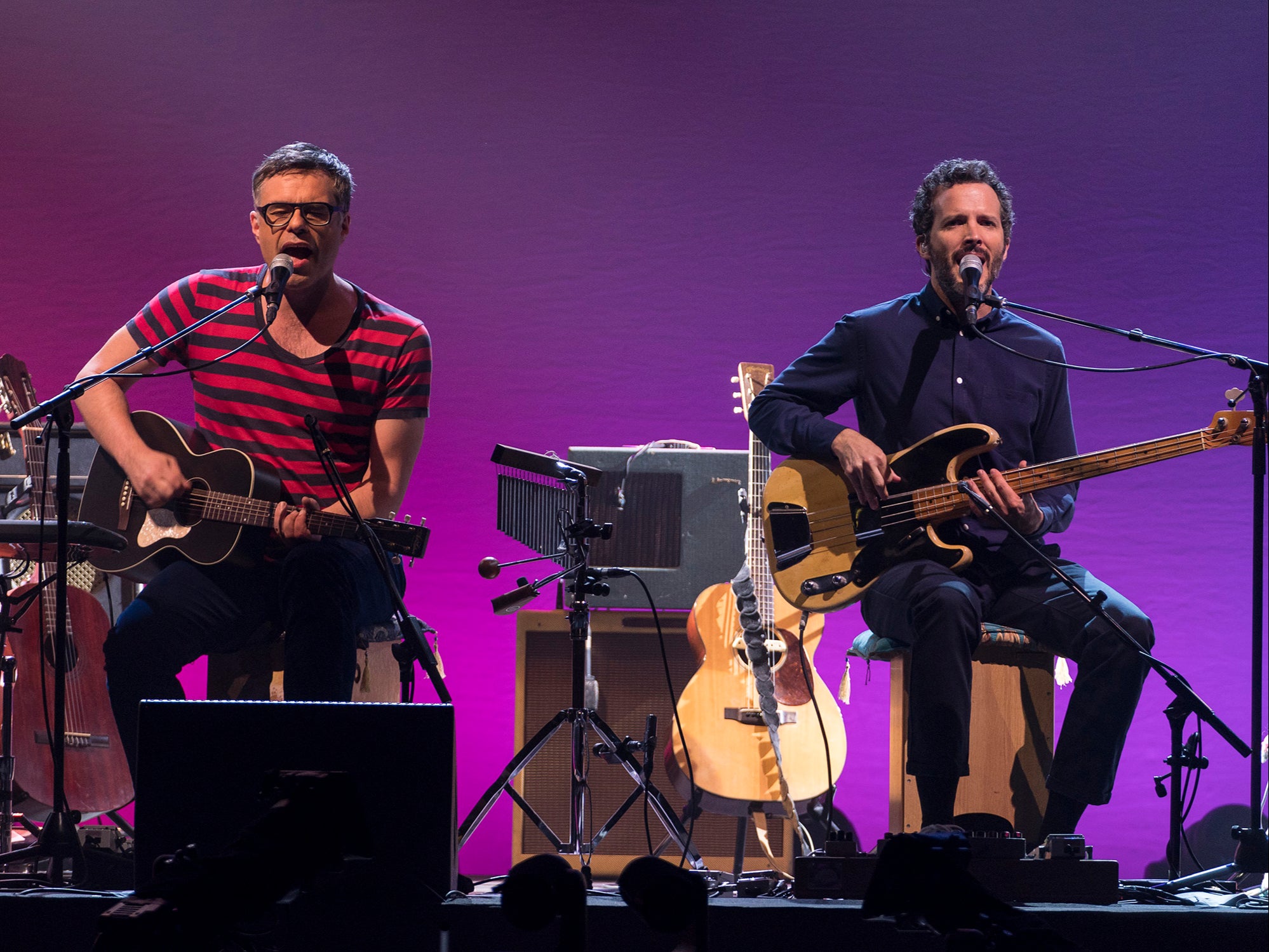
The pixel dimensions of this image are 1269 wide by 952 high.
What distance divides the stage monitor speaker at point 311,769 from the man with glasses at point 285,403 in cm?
81

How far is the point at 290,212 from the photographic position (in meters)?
3.23

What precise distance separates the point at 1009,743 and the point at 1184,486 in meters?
1.78

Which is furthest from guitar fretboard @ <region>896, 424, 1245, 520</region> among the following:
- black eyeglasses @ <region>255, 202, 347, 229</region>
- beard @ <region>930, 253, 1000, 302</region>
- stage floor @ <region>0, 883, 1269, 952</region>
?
black eyeglasses @ <region>255, 202, 347, 229</region>

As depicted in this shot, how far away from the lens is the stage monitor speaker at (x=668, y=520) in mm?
3941

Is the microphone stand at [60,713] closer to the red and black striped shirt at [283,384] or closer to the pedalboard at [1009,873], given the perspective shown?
the red and black striped shirt at [283,384]

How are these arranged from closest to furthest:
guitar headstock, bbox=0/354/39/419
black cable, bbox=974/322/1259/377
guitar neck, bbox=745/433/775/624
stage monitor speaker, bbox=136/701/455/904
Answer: stage monitor speaker, bbox=136/701/455/904 → black cable, bbox=974/322/1259/377 → guitar headstock, bbox=0/354/39/419 → guitar neck, bbox=745/433/775/624

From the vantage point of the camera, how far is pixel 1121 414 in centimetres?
465

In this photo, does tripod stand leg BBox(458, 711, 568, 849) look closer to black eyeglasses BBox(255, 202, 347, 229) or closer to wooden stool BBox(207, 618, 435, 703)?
wooden stool BBox(207, 618, 435, 703)

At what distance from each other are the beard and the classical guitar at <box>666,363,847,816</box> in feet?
2.41

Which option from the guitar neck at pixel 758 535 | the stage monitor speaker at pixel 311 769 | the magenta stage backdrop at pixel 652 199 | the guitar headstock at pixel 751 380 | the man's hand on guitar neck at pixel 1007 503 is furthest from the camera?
the magenta stage backdrop at pixel 652 199

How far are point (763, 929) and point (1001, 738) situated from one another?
1.21 m

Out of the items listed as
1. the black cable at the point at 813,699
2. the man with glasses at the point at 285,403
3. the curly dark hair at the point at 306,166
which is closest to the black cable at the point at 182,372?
the man with glasses at the point at 285,403

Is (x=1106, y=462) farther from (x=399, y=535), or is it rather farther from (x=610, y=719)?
(x=399, y=535)

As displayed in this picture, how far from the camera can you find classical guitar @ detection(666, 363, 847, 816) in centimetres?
357
